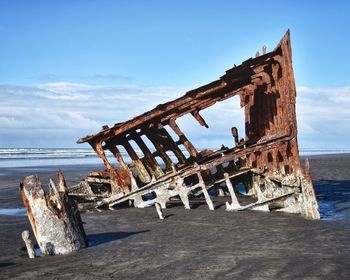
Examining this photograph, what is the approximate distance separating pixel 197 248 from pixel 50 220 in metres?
2.07

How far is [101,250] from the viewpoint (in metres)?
6.43

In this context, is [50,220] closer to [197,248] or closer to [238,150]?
[197,248]

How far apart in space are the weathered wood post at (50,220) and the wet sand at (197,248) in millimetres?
238

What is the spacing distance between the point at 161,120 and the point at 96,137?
5.49 feet

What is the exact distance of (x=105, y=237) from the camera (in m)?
7.53

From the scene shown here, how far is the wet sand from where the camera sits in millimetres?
5082

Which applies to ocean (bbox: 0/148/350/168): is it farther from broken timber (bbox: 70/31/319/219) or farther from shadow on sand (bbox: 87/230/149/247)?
shadow on sand (bbox: 87/230/149/247)

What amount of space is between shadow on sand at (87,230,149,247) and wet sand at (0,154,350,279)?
2 cm

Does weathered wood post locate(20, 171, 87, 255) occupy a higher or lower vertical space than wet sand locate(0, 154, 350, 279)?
higher

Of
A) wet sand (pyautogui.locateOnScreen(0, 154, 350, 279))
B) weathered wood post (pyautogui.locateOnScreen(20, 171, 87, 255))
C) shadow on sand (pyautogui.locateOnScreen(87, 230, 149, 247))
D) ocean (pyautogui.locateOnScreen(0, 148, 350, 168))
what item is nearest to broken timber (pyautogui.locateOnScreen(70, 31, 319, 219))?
wet sand (pyautogui.locateOnScreen(0, 154, 350, 279))

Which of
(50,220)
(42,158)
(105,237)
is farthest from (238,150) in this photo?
(42,158)

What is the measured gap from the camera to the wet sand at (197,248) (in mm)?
5082

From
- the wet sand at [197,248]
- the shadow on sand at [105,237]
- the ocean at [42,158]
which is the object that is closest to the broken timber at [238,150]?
the wet sand at [197,248]

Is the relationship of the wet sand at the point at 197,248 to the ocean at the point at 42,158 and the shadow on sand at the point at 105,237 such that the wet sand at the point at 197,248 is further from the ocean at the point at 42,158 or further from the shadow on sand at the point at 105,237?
the ocean at the point at 42,158
